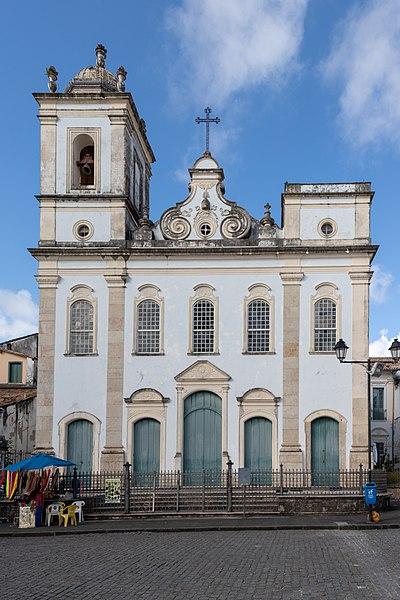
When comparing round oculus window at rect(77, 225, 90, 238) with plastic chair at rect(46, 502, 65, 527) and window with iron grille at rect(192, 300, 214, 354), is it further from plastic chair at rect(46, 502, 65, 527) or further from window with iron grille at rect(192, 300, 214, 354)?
plastic chair at rect(46, 502, 65, 527)

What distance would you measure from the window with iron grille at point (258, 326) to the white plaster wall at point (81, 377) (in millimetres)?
4817

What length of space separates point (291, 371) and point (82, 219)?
8.80m

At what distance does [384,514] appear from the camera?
23047 mm

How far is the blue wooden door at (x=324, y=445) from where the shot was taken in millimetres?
27109

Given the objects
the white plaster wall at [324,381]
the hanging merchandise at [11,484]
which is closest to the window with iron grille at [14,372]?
the hanging merchandise at [11,484]

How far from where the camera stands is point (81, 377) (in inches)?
1105

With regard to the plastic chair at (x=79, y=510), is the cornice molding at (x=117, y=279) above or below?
above

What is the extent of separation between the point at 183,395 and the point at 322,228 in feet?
23.9

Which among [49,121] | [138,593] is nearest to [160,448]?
[49,121]

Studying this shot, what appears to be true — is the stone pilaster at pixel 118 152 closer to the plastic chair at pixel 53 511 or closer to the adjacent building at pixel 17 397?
the adjacent building at pixel 17 397

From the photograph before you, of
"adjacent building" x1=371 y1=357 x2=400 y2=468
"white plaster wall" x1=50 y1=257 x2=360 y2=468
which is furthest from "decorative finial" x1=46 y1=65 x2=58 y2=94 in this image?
"adjacent building" x1=371 y1=357 x2=400 y2=468

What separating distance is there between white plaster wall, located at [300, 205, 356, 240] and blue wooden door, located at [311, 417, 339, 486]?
612cm

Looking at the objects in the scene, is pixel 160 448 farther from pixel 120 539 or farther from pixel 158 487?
pixel 120 539

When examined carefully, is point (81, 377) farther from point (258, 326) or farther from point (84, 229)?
point (258, 326)
